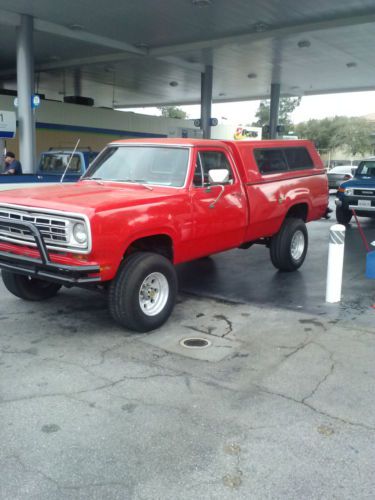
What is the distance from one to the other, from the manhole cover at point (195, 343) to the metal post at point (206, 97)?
65.3 ft

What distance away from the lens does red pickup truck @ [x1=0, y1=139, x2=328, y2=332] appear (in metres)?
4.79

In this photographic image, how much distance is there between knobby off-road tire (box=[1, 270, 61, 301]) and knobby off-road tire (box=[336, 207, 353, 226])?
30.4ft

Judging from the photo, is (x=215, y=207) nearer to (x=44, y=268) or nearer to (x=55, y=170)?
(x=44, y=268)

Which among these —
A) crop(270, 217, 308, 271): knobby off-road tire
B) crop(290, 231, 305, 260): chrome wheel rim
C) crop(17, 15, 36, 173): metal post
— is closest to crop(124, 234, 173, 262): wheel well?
crop(270, 217, 308, 271): knobby off-road tire

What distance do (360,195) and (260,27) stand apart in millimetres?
7067

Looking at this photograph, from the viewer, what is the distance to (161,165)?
6.10 metres

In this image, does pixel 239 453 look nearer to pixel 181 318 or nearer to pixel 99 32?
pixel 181 318

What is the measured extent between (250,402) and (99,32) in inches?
658

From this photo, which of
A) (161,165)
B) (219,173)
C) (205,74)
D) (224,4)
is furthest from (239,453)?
(205,74)

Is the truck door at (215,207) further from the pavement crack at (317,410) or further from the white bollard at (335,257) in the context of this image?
the pavement crack at (317,410)

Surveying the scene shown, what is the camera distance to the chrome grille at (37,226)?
4.78m

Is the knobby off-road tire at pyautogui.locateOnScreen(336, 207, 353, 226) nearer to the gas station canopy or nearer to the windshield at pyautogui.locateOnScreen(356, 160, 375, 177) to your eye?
the windshield at pyautogui.locateOnScreen(356, 160, 375, 177)

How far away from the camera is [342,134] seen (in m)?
65.2

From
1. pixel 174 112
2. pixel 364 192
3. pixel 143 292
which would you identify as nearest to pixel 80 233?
pixel 143 292
